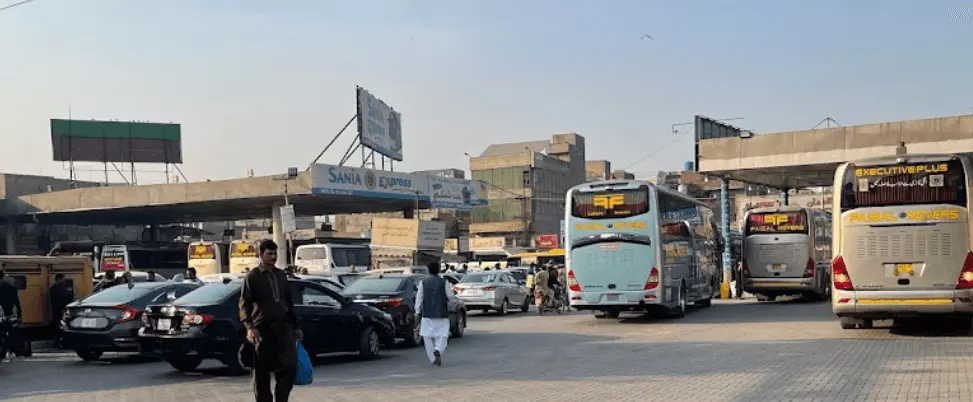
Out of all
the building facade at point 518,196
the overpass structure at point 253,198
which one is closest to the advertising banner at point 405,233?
the overpass structure at point 253,198

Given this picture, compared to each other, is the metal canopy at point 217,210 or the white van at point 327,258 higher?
the metal canopy at point 217,210

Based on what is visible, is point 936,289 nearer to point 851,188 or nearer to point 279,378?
point 851,188

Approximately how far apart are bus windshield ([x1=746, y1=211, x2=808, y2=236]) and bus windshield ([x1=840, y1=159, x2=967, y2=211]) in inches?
589

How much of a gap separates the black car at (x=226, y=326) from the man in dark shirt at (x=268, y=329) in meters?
3.83

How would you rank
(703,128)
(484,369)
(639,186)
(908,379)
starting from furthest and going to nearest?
(703,128)
(639,186)
(484,369)
(908,379)

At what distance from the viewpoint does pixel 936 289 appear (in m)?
16.1

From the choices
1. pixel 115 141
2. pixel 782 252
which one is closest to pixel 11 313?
pixel 782 252

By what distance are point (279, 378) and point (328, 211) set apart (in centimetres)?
4741

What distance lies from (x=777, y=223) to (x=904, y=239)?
15591mm

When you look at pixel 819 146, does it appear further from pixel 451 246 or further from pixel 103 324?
pixel 451 246

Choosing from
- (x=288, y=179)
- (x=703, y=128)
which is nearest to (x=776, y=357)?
(x=703, y=128)

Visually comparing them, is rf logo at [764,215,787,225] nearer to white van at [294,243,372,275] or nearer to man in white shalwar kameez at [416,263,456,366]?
white van at [294,243,372,275]

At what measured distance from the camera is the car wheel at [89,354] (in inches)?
644

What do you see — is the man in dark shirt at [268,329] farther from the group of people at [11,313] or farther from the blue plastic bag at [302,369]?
the group of people at [11,313]
